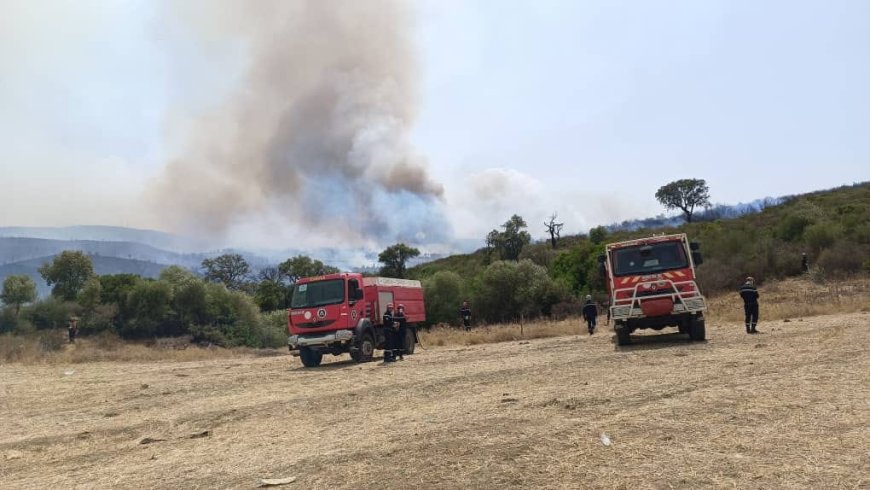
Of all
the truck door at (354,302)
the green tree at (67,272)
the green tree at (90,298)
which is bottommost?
the truck door at (354,302)

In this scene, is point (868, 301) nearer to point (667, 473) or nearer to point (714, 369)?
point (714, 369)

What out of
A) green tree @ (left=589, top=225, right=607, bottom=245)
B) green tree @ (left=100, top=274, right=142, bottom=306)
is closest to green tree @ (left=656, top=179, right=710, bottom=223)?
green tree @ (left=589, top=225, right=607, bottom=245)

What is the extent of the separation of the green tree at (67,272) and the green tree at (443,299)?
35.9 m

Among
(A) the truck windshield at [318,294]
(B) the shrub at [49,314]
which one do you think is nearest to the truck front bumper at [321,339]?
(A) the truck windshield at [318,294]

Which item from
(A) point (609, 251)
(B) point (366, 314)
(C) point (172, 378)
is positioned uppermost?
(A) point (609, 251)

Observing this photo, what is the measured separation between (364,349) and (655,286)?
28.6ft

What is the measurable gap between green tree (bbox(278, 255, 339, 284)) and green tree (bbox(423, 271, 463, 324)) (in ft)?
137

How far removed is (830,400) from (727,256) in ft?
114

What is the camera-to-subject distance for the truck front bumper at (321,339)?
1731 centimetres

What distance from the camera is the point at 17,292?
4897 cm

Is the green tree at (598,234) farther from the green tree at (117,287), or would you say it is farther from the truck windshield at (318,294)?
the truck windshield at (318,294)

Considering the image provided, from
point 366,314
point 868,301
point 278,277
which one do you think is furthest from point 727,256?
point 278,277

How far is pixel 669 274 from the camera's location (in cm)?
1505

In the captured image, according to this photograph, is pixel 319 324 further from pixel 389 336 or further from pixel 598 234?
pixel 598 234
